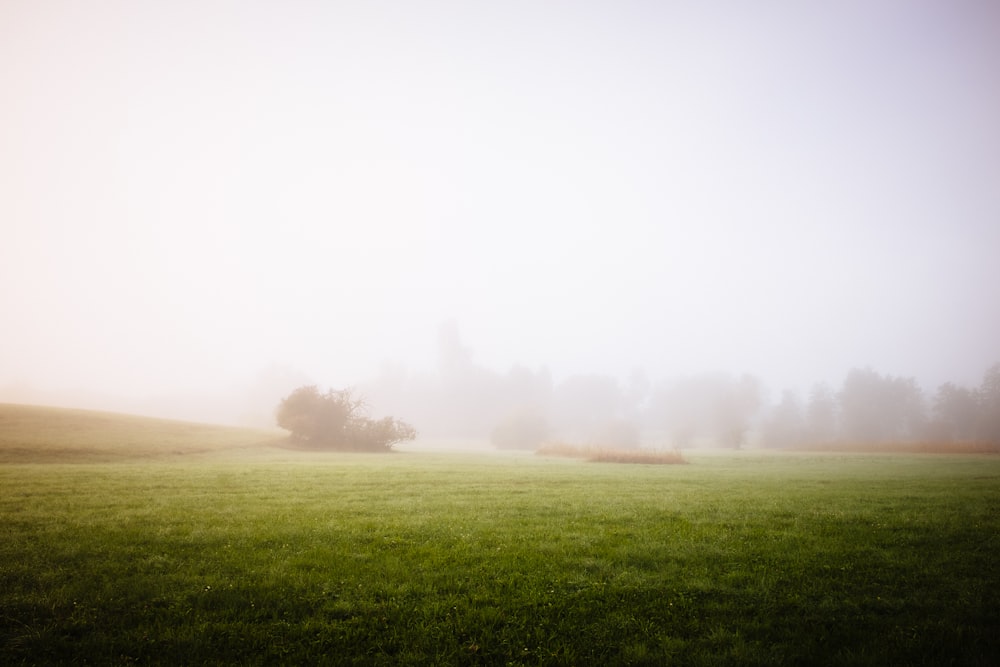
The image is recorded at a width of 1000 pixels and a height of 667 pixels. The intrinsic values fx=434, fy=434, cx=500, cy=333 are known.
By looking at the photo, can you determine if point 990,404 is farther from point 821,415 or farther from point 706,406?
point 706,406

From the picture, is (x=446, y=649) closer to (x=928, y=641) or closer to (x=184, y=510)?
(x=928, y=641)

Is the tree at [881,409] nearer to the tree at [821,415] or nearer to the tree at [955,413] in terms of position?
the tree at [821,415]

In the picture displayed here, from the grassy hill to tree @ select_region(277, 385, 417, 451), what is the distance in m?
3.36

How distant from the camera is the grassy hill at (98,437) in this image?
3062 cm

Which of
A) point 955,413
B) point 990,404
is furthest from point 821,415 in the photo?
point 990,404

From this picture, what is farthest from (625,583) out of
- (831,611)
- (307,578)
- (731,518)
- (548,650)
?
(731,518)

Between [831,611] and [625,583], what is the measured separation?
3246 millimetres

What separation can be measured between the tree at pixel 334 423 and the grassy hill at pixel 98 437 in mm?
3359

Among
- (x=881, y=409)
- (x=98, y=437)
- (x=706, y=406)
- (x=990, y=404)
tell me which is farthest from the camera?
(x=706, y=406)

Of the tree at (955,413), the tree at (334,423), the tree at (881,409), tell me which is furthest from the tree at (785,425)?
the tree at (334,423)

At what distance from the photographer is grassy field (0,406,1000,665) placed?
5.97 metres

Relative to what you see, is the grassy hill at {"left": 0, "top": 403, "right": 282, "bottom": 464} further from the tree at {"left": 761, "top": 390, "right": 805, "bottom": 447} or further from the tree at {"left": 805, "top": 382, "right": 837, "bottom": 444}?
the tree at {"left": 805, "top": 382, "right": 837, "bottom": 444}

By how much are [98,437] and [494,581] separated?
1800 inches

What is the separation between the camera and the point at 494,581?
8.10 metres
